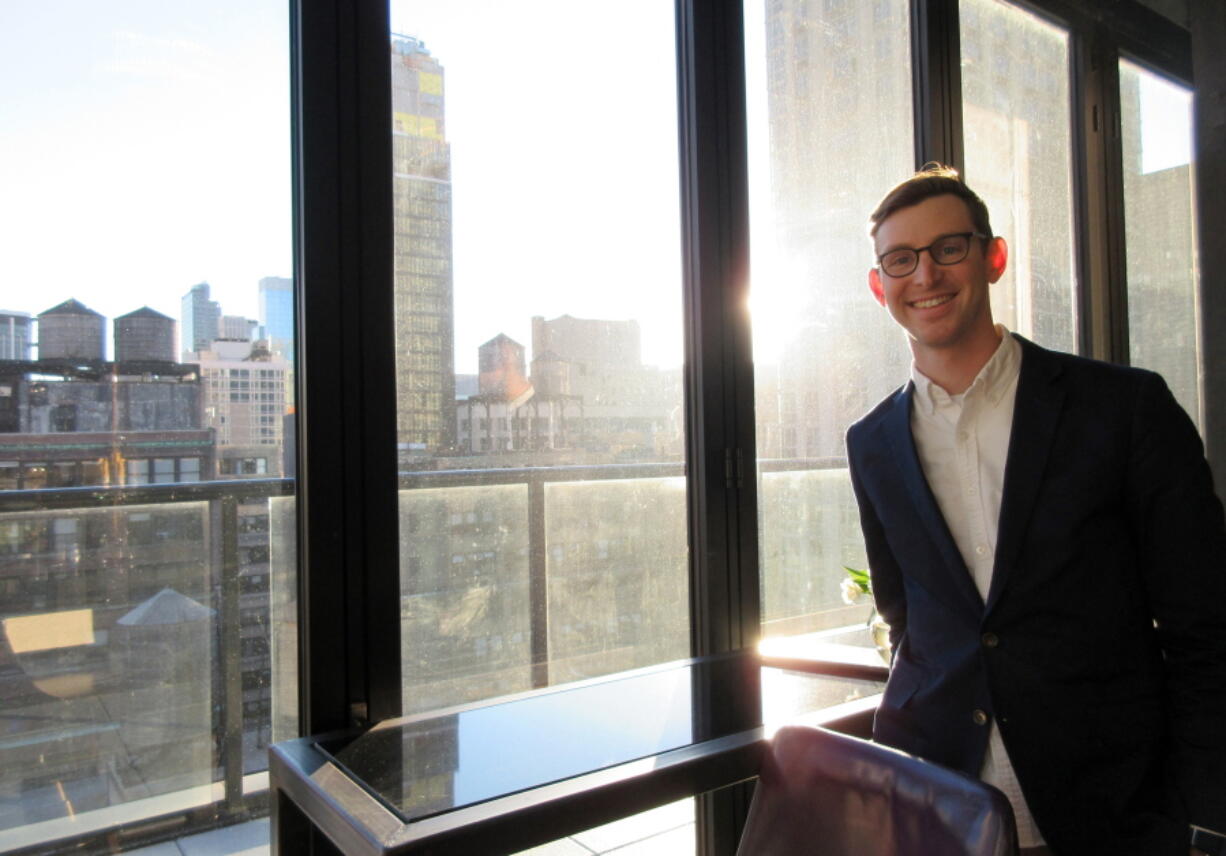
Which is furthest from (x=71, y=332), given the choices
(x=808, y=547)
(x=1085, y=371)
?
(x=808, y=547)

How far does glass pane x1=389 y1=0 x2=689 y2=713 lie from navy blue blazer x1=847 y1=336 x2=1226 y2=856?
3.04 feet

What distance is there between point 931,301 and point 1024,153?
2.25m

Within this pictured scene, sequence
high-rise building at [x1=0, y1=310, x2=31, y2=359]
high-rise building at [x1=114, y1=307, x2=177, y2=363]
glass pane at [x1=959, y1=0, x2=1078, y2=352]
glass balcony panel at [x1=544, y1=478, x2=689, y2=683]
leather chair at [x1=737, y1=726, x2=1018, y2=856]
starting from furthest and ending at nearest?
glass pane at [x1=959, y1=0, x2=1078, y2=352]
glass balcony panel at [x1=544, y1=478, x2=689, y2=683]
high-rise building at [x1=114, y1=307, x2=177, y2=363]
high-rise building at [x1=0, y1=310, x2=31, y2=359]
leather chair at [x1=737, y1=726, x2=1018, y2=856]

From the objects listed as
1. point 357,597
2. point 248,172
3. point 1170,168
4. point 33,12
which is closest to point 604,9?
point 248,172

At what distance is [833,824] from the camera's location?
1159 mm

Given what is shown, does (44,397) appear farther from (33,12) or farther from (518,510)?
(518,510)

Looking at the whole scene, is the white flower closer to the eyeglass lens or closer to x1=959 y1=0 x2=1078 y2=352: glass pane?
the eyeglass lens

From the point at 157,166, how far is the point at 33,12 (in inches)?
11.2

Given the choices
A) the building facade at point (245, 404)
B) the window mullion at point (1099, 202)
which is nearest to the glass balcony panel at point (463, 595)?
the building facade at point (245, 404)

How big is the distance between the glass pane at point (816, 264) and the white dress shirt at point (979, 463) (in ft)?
2.94

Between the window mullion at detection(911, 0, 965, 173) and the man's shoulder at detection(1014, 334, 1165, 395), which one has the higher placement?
the window mullion at detection(911, 0, 965, 173)

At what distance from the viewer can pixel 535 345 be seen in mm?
1971

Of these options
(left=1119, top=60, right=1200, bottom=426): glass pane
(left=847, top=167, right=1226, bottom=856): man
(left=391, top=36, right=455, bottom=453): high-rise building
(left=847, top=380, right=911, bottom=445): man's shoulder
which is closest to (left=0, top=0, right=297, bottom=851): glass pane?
(left=391, top=36, right=455, bottom=453): high-rise building

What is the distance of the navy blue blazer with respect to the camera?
1.20 m
